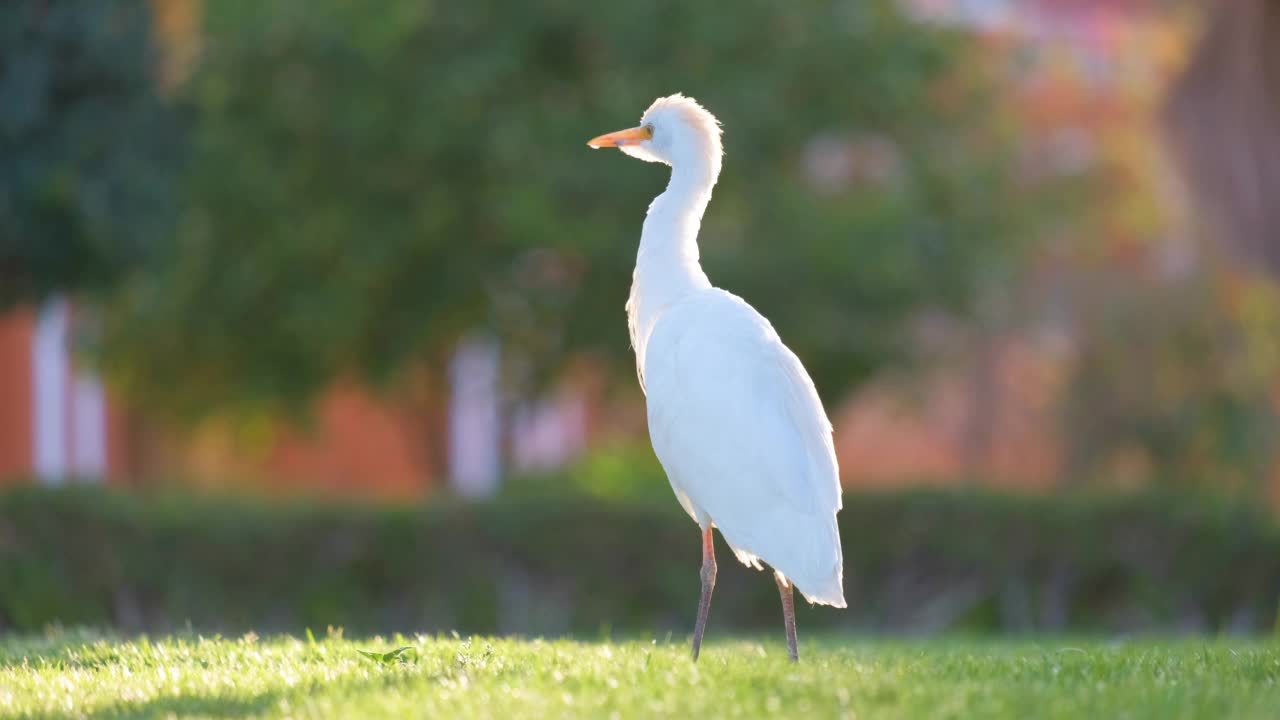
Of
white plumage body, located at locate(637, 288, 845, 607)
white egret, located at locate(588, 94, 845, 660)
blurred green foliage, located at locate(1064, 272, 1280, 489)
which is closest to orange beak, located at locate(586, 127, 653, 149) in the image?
white egret, located at locate(588, 94, 845, 660)

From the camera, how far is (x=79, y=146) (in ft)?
39.4

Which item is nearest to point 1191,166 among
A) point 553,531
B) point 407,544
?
point 553,531

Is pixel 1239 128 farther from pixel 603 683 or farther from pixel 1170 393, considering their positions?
pixel 603 683

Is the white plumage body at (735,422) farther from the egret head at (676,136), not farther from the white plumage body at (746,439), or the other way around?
the egret head at (676,136)

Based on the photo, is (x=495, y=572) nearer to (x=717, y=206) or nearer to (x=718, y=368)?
(x=717, y=206)

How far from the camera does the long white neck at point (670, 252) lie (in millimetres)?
6754

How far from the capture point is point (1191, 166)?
15969 mm

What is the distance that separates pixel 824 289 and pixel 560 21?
11.5 ft

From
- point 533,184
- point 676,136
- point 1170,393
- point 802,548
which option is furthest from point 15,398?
point 802,548

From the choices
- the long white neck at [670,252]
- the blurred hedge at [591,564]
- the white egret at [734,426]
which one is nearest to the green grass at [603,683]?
the white egret at [734,426]

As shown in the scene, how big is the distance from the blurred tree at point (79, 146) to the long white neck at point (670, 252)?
250 inches

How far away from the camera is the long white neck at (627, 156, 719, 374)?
675 centimetres

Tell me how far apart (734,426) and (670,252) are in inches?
38.9

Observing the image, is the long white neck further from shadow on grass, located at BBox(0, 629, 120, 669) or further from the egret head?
shadow on grass, located at BBox(0, 629, 120, 669)
